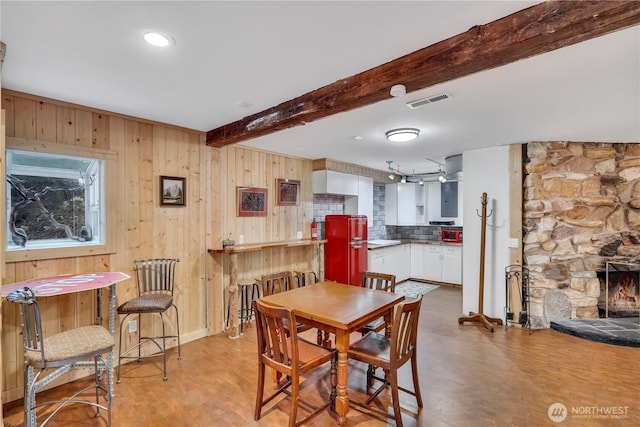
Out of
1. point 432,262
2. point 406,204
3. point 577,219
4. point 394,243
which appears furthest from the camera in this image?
point 406,204

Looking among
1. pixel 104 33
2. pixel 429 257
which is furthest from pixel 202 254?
pixel 429 257

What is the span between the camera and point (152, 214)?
3.22 meters

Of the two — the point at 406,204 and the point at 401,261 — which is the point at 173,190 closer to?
the point at 401,261

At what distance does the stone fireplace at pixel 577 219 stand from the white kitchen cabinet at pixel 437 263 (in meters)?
2.07

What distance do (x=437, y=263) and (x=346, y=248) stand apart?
8.05ft

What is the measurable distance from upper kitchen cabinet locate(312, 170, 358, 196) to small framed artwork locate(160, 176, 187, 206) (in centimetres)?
223

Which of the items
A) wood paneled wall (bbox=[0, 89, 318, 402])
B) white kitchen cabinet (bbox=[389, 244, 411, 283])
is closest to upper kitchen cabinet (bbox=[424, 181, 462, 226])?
white kitchen cabinet (bbox=[389, 244, 411, 283])

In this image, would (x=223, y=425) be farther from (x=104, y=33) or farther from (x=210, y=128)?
(x=210, y=128)

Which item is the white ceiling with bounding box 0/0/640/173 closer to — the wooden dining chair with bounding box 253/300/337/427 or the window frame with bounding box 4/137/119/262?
the window frame with bounding box 4/137/119/262

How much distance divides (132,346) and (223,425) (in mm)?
1564

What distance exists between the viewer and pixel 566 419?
2148mm

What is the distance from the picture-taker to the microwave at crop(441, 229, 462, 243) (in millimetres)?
6176

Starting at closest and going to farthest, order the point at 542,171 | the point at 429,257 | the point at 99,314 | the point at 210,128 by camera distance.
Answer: the point at 99,314, the point at 210,128, the point at 542,171, the point at 429,257

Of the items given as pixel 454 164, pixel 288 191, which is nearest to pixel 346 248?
pixel 288 191
